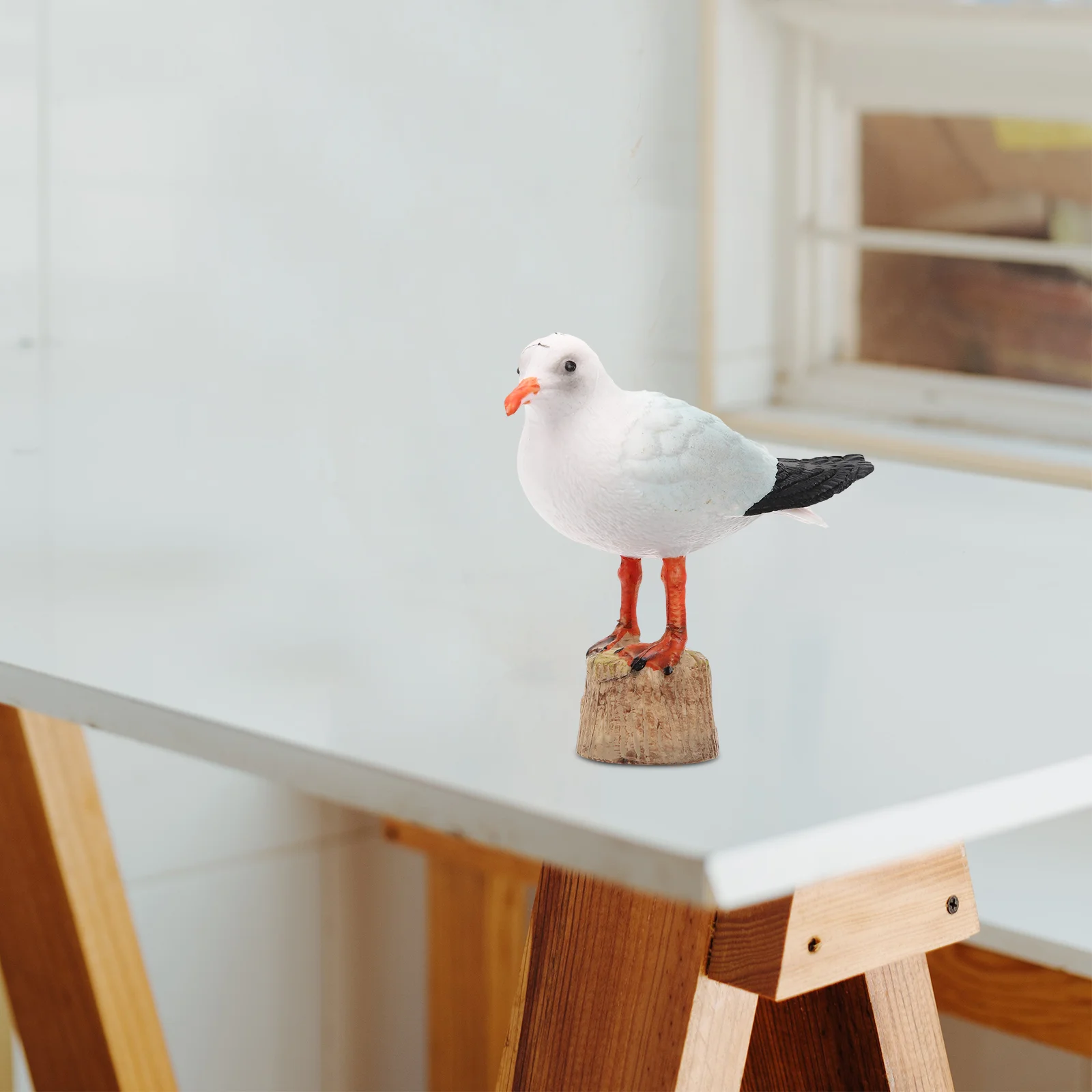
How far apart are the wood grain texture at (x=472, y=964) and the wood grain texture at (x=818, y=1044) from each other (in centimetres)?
67

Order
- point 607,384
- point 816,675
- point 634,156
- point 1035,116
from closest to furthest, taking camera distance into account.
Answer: point 607,384, point 816,675, point 634,156, point 1035,116

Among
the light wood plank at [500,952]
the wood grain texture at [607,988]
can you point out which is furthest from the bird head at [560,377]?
the light wood plank at [500,952]

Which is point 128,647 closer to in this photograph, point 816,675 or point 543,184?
point 816,675

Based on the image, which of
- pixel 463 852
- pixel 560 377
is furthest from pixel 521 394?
pixel 463 852

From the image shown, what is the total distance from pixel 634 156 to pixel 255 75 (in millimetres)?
351

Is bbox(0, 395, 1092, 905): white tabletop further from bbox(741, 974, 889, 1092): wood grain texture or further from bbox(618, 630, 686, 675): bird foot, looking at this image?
bbox(741, 974, 889, 1092): wood grain texture

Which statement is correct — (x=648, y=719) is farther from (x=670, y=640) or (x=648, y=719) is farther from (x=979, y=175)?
(x=979, y=175)

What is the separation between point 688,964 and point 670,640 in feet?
0.47

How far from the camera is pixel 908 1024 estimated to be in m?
0.85

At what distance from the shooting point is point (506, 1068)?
2.60ft

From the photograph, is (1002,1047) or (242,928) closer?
(1002,1047)

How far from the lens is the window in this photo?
1.65 meters

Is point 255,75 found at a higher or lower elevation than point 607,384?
higher

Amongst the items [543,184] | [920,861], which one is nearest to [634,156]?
[543,184]
